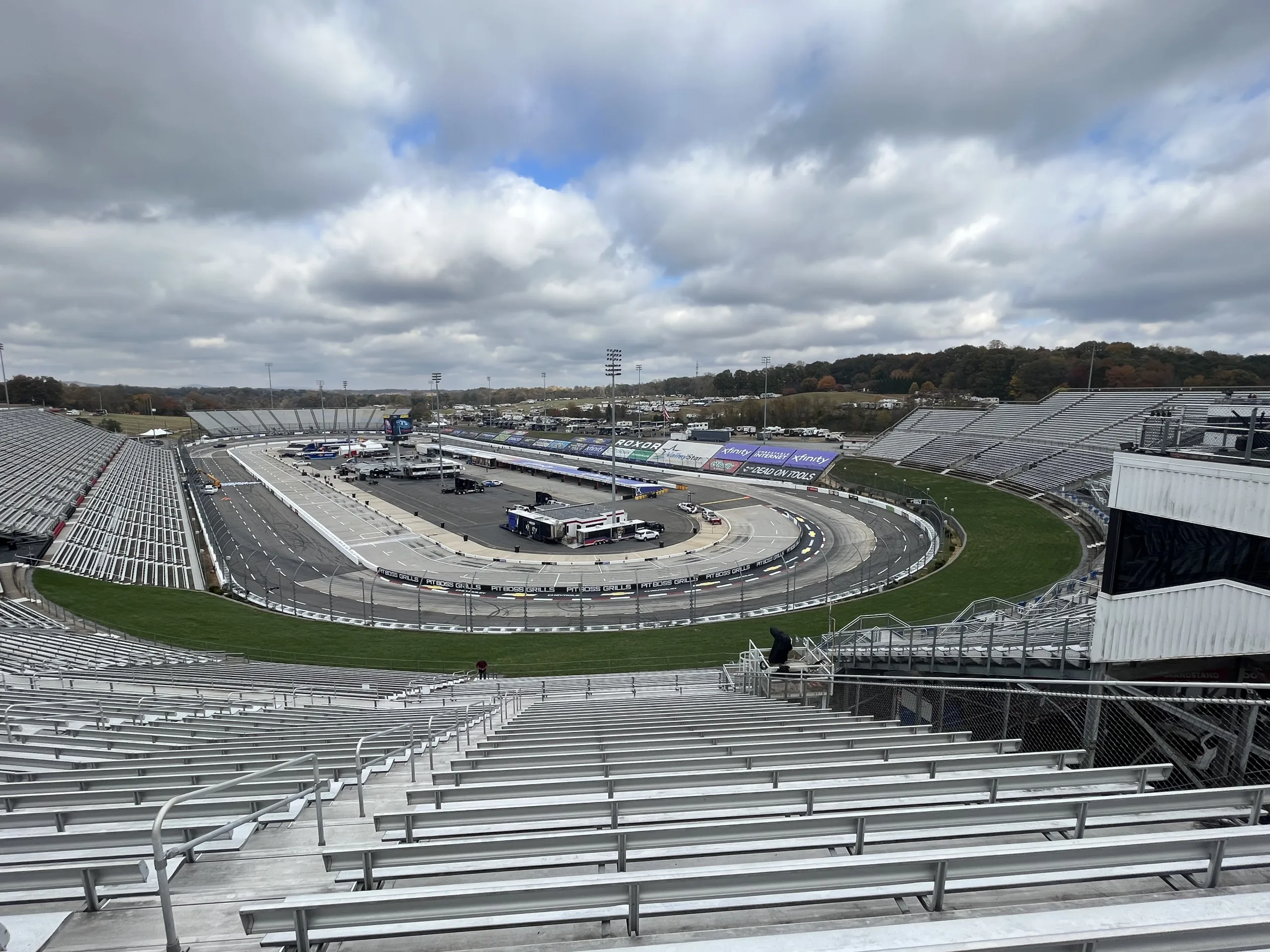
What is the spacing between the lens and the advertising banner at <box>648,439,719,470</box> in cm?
8481

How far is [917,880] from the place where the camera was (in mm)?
3252

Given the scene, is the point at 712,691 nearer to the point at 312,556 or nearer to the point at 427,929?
the point at 427,929

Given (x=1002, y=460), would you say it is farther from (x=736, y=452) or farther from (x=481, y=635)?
(x=481, y=635)

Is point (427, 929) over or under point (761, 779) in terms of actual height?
over

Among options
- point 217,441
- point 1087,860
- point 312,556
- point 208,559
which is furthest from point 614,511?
point 217,441

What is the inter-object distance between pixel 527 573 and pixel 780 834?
3643 cm

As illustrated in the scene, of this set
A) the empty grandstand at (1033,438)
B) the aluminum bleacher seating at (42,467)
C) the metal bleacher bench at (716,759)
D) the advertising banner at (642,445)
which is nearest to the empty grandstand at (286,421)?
the aluminum bleacher seating at (42,467)

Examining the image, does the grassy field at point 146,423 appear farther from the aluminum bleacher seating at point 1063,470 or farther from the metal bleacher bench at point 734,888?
the metal bleacher bench at point 734,888

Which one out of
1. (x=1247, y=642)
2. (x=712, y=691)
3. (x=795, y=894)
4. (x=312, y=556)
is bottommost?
(x=312, y=556)

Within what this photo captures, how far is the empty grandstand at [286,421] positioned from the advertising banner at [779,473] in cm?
10844

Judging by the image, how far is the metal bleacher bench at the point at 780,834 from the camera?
3.65m

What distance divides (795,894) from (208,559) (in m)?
47.3

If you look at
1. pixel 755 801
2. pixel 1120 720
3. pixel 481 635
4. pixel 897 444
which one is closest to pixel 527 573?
pixel 481 635

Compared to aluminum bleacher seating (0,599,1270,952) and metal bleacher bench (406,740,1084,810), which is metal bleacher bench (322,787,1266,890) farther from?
metal bleacher bench (406,740,1084,810)
